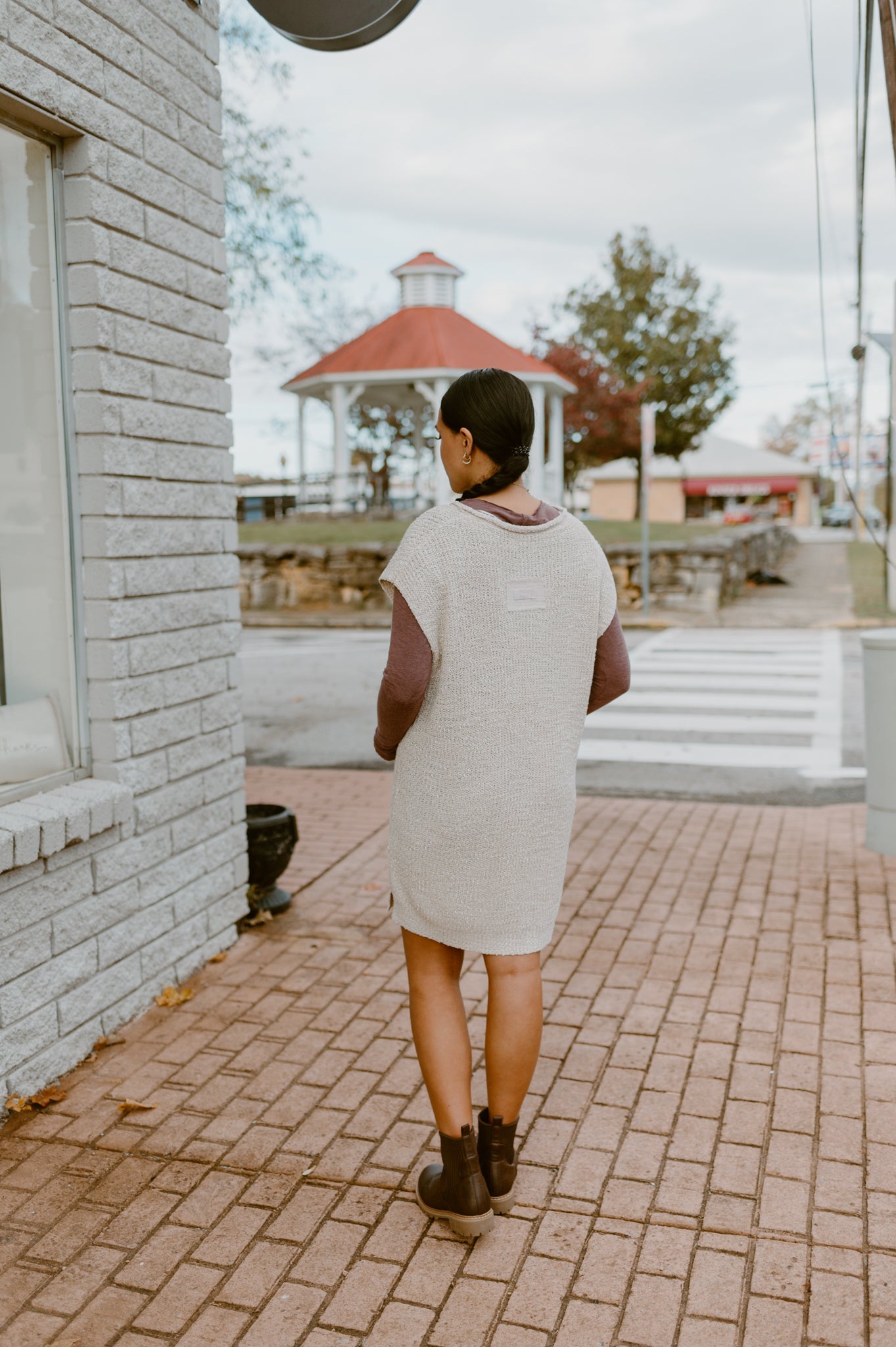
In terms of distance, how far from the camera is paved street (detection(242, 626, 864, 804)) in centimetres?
780

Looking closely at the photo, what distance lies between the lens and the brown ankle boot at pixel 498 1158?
2795mm

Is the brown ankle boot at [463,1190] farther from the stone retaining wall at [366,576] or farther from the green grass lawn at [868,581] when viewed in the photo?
the stone retaining wall at [366,576]

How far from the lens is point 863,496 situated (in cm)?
8344

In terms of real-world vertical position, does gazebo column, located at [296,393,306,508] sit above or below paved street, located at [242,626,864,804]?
above

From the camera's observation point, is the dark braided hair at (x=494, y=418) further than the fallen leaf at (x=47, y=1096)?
No

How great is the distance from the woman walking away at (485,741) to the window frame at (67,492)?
1385 mm

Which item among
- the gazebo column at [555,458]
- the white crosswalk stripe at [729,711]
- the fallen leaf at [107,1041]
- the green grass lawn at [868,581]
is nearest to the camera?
the fallen leaf at [107,1041]

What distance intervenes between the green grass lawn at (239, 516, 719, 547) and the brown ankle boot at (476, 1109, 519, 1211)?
56.6ft

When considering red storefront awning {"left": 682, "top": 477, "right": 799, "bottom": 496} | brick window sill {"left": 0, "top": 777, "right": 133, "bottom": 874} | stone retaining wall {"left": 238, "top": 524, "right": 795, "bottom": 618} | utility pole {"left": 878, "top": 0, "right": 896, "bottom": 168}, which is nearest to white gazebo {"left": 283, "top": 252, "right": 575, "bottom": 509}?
stone retaining wall {"left": 238, "top": 524, "right": 795, "bottom": 618}

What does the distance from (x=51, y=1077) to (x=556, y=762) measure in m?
1.91

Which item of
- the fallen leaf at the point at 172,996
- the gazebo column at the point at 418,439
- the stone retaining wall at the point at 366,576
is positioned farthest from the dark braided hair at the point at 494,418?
the gazebo column at the point at 418,439

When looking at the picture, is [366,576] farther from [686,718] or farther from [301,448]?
[686,718]

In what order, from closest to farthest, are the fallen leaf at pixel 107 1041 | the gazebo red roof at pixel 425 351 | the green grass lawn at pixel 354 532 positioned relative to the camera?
the fallen leaf at pixel 107 1041, the green grass lawn at pixel 354 532, the gazebo red roof at pixel 425 351

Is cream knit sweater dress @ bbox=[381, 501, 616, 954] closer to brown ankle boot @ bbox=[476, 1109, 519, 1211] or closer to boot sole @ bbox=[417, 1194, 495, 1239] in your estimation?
brown ankle boot @ bbox=[476, 1109, 519, 1211]
